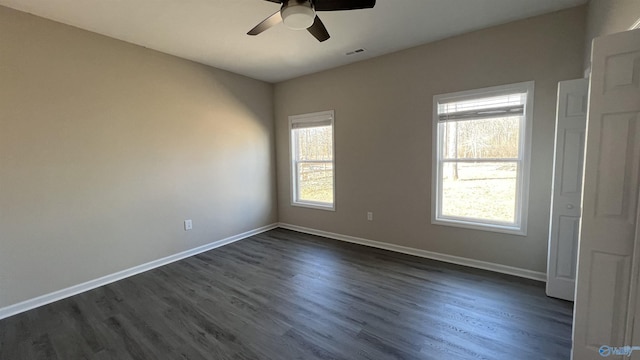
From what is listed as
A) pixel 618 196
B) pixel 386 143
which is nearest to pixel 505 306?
pixel 618 196

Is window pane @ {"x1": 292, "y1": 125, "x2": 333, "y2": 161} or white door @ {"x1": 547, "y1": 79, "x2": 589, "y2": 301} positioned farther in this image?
window pane @ {"x1": 292, "y1": 125, "x2": 333, "y2": 161}

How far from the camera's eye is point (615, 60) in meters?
1.41

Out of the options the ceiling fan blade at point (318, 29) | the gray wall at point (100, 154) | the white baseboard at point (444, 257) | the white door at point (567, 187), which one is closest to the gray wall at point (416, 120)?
the white baseboard at point (444, 257)


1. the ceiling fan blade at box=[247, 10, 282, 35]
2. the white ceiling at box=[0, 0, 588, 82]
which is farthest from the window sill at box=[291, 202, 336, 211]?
the ceiling fan blade at box=[247, 10, 282, 35]

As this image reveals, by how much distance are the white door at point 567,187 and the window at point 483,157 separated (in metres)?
0.44

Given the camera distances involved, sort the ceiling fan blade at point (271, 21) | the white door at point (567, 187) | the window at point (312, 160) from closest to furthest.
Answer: the ceiling fan blade at point (271, 21) → the white door at point (567, 187) → the window at point (312, 160)

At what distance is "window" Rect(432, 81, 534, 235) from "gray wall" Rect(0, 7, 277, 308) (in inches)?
122

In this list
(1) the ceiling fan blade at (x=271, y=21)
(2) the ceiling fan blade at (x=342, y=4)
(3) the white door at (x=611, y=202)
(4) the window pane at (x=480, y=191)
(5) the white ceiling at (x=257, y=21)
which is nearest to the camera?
→ (3) the white door at (x=611, y=202)

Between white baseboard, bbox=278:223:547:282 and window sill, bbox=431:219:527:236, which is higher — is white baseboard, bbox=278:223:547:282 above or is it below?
below

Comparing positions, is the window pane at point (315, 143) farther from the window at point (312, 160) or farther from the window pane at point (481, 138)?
the window pane at point (481, 138)

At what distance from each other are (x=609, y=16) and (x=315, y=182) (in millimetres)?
3716

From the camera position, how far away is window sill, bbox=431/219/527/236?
2.86 metres

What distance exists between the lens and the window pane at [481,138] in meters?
2.87

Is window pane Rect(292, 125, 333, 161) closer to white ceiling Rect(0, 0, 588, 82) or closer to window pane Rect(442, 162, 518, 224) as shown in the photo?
white ceiling Rect(0, 0, 588, 82)
